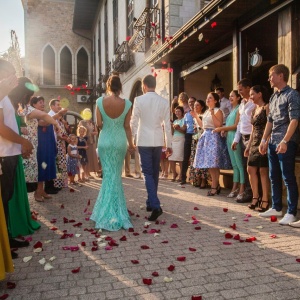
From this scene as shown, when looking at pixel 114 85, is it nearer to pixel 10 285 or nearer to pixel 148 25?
pixel 10 285

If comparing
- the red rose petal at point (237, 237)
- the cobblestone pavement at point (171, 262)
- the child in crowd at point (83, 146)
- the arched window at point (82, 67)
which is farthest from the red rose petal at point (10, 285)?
the arched window at point (82, 67)

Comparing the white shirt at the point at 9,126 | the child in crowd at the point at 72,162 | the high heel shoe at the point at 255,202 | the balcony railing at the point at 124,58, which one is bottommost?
the high heel shoe at the point at 255,202

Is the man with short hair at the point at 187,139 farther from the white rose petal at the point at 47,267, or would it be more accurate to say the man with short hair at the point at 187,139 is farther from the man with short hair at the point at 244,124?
the white rose petal at the point at 47,267

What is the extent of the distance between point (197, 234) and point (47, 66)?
81.0ft

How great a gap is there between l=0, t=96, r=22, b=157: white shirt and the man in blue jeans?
3.12 m

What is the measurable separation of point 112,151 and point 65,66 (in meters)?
24.1

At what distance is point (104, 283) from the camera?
9.39 feet

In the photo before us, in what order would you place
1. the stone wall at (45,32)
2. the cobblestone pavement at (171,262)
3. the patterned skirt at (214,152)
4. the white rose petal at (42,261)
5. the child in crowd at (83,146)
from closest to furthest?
the cobblestone pavement at (171,262), the white rose petal at (42,261), the patterned skirt at (214,152), the child in crowd at (83,146), the stone wall at (45,32)

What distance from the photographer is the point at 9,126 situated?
11.5 ft

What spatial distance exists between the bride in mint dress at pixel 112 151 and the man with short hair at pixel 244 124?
2142mm

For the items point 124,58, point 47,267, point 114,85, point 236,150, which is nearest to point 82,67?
point 124,58

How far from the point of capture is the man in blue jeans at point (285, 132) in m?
4.37

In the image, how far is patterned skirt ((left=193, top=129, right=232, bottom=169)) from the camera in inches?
260

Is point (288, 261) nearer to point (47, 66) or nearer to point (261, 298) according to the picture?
point (261, 298)
